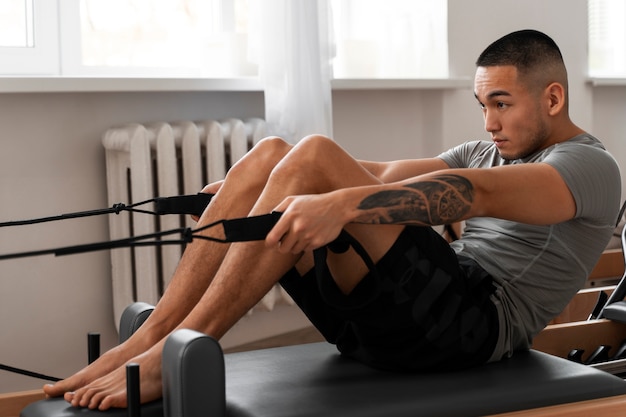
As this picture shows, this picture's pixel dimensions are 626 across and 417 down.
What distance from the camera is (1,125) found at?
104 inches

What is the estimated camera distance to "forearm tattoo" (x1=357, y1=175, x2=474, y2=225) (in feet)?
5.07

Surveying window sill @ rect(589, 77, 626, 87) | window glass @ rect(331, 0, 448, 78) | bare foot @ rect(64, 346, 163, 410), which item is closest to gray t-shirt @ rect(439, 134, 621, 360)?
bare foot @ rect(64, 346, 163, 410)

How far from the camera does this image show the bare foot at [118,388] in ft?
5.06

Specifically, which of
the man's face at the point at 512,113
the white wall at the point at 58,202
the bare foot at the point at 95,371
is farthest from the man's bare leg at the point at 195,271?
the white wall at the point at 58,202

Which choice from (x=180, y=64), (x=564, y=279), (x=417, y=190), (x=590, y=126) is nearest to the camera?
(x=417, y=190)

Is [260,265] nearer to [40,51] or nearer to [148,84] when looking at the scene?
[148,84]

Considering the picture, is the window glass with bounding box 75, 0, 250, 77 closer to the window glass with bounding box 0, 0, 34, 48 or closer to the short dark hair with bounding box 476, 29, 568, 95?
the window glass with bounding box 0, 0, 34, 48

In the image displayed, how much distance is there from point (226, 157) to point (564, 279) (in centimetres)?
142

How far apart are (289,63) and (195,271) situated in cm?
124

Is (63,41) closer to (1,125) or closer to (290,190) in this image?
(1,125)

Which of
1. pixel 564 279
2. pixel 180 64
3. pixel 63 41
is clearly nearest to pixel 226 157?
pixel 180 64

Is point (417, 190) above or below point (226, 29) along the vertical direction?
below

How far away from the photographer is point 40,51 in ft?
9.27

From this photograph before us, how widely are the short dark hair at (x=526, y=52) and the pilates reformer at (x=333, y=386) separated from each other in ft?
1.97
